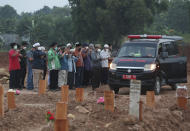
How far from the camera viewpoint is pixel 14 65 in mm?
15023

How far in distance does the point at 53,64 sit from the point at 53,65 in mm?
37

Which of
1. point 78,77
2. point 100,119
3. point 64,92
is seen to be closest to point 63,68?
point 78,77

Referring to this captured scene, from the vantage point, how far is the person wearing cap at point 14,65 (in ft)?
48.8

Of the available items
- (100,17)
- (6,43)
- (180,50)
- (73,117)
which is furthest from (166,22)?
(73,117)

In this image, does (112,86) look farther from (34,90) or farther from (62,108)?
(62,108)

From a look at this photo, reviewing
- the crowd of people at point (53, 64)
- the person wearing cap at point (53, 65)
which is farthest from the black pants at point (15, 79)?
the person wearing cap at point (53, 65)

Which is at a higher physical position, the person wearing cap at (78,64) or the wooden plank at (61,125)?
the person wearing cap at (78,64)

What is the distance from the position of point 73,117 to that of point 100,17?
38.9 metres

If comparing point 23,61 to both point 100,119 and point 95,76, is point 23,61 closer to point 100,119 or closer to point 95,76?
point 95,76

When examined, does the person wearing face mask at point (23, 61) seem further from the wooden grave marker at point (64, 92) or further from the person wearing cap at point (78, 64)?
the wooden grave marker at point (64, 92)

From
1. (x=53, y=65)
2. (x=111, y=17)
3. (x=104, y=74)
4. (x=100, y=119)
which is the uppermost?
(x=111, y=17)

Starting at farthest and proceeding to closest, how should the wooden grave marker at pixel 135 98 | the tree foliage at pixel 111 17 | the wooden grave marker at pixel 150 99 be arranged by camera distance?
1. the tree foliage at pixel 111 17
2. the wooden grave marker at pixel 150 99
3. the wooden grave marker at pixel 135 98

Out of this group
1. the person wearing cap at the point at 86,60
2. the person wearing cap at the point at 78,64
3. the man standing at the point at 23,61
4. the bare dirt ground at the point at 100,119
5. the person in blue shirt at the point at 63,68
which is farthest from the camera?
the person wearing cap at the point at 86,60

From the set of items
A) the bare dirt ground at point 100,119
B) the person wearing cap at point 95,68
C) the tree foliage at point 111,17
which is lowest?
the bare dirt ground at point 100,119
